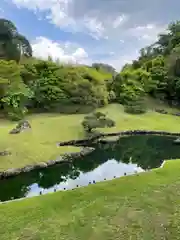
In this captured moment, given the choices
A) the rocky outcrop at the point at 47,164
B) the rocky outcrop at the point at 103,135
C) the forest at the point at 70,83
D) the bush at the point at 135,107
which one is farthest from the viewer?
→ the bush at the point at 135,107

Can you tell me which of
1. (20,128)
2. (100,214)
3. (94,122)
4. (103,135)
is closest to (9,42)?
(20,128)

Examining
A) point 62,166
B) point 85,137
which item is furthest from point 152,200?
point 85,137

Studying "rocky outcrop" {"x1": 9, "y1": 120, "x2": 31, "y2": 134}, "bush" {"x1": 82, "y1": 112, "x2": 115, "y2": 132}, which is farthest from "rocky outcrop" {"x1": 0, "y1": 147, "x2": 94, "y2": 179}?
"rocky outcrop" {"x1": 9, "y1": 120, "x2": 31, "y2": 134}

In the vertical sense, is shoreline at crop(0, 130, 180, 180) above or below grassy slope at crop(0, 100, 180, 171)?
below

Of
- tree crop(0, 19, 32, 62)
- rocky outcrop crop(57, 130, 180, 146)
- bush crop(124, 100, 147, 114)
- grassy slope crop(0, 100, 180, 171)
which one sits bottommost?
rocky outcrop crop(57, 130, 180, 146)

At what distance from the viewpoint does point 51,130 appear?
30359 millimetres

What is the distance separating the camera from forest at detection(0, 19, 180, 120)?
34.3m

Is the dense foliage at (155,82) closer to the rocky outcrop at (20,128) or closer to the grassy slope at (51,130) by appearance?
the grassy slope at (51,130)

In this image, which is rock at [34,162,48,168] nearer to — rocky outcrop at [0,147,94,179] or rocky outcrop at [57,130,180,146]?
rocky outcrop at [0,147,94,179]

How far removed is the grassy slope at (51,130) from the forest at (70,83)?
189 cm

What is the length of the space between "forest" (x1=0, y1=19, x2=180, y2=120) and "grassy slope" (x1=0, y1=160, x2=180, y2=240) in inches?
634

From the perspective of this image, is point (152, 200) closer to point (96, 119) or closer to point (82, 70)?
point (96, 119)

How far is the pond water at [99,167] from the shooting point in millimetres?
18928

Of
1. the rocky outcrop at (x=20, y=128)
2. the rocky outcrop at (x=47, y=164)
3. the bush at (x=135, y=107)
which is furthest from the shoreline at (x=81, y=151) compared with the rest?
the bush at (x=135, y=107)
